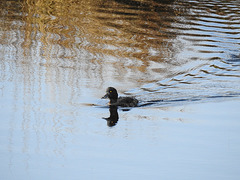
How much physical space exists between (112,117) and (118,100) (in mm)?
A: 809

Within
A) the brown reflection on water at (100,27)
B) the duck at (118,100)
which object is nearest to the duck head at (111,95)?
the duck at (118,100)

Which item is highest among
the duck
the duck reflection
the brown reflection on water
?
the brown reflection on water

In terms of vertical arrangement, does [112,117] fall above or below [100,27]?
below

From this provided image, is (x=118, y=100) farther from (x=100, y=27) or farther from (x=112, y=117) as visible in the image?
(x=100, y=27)

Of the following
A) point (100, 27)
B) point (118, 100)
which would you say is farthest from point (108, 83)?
point (100, 27)

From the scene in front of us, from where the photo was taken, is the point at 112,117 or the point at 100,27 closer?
the point at 112,117

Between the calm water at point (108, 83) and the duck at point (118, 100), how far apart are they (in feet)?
0.59

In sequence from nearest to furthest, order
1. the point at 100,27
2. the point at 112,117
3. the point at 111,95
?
the point at 112,117 < the point at 111,95 < the point at 100,27

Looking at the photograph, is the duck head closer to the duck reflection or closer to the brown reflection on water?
the duck reflection

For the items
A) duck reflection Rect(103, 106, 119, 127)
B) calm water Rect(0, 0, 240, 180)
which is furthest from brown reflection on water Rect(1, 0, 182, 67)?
duck reflection Rect(103, 106, 119, 127)

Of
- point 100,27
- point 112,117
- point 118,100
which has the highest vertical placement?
point 100,27

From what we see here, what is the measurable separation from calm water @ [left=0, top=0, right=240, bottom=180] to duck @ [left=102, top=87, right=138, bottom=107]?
0.59ft

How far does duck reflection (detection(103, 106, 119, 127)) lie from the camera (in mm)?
9984

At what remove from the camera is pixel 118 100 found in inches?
445
